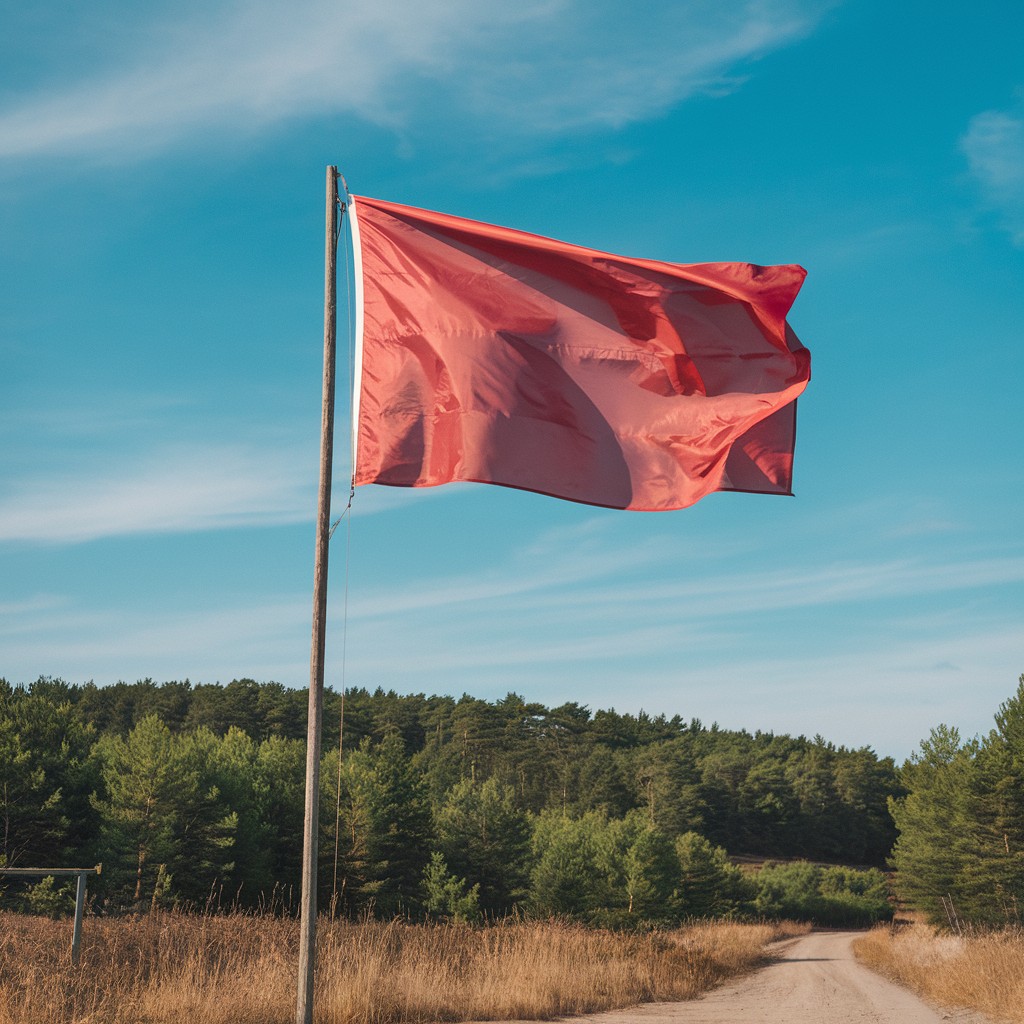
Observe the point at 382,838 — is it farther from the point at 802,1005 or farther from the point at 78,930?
the point at 78,930

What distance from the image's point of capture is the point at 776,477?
977 centimetres

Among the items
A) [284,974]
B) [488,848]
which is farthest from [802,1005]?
[488,848]

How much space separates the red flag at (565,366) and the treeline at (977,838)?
146 feet

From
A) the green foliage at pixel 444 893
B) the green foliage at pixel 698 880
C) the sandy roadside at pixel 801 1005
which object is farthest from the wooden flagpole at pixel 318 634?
the green foliage at pixel 698 880

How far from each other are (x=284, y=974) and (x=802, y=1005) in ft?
44.1

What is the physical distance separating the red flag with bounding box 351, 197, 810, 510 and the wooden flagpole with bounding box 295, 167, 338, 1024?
0.39m

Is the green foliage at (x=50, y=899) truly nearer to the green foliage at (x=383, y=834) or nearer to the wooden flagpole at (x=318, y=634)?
the green foliage at (x=383, y=834)

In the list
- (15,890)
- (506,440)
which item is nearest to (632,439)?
(506,440)

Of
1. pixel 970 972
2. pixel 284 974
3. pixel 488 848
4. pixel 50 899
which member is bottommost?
pixel 488 848

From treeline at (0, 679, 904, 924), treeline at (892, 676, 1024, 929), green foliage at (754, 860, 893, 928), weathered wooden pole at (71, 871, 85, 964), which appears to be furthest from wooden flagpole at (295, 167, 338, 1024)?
green foliage at (754, 860, 893, 928)

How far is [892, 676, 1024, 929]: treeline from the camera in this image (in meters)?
48.9

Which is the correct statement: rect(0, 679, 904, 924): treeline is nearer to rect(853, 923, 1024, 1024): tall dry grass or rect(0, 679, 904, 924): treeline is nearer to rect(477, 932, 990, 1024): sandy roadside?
rect(477, 932, 990, 1024): sandy roadside

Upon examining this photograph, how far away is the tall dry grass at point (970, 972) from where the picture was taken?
63.8ft

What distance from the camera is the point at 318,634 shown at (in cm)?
886
